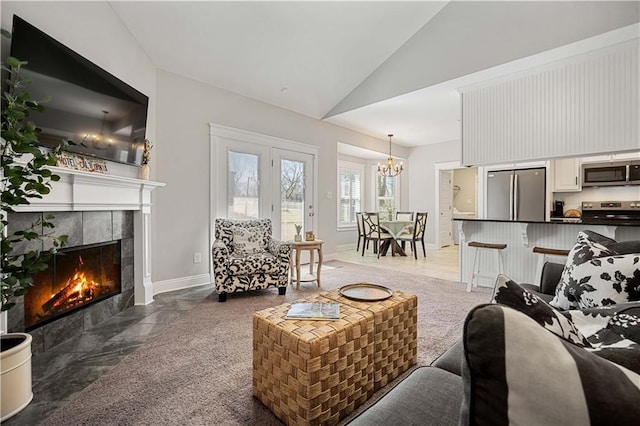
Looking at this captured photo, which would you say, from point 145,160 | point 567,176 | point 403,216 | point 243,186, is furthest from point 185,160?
point 567,176

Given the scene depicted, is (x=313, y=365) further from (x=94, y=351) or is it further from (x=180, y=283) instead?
(x=180, y=283)

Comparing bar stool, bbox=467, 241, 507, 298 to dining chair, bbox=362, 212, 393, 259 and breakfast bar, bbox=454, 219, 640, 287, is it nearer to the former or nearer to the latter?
breakfast bar, bbox=454, 219, 640, 287

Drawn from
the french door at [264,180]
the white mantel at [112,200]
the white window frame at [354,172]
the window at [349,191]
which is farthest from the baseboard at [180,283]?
the window at [349,191]

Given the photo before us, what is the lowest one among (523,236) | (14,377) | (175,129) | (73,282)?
(14,377)

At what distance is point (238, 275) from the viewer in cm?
321

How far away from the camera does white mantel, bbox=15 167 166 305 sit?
2.11 metres

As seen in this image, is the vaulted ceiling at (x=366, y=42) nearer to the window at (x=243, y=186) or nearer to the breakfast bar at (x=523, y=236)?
the window at (x=243, y=186)

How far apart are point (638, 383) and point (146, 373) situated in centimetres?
219

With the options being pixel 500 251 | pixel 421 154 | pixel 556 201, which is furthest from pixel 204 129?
pixel 556 201

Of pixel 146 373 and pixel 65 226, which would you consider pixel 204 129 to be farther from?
pixel 146 373

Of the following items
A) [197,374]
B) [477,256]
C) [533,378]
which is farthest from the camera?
[477,256]

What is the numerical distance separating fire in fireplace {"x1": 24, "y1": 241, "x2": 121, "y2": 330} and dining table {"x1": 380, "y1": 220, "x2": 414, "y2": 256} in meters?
4.79

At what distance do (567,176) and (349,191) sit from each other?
4.41 metres

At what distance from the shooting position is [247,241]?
12.1 feet
